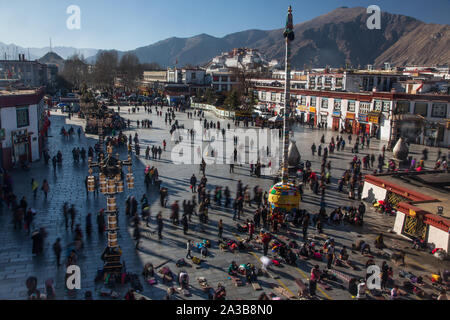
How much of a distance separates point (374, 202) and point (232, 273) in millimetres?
11339

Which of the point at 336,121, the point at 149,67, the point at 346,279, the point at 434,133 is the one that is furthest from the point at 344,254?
the point at 149,67

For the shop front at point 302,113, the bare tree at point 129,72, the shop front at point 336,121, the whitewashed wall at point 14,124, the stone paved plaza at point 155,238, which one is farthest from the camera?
the bare tree at point 129,72

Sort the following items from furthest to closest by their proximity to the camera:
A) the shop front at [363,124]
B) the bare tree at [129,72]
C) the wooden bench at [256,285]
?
the bare tree at [129,72] → the shop front at [363,124] → the wooden bench at [256,285]

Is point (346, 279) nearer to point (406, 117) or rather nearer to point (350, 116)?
point (406, 117)

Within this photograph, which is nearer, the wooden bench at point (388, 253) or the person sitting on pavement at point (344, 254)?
the person sitting on pavement at point (344, 254)

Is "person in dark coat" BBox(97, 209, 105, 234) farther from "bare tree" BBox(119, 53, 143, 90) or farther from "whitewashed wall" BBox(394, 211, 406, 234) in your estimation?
"bare tree" BBox(119, 53, 143, 90)

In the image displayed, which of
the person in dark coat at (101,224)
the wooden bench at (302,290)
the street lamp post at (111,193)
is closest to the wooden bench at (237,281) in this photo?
the wooden bench at (302,290)

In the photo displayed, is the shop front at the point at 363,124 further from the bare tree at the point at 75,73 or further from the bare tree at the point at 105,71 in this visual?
the bare tree at the point at 75,73

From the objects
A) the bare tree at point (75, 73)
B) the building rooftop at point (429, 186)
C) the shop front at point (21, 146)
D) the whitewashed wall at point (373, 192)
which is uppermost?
the bare tree at point (75, 73)

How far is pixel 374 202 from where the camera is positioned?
815 inches

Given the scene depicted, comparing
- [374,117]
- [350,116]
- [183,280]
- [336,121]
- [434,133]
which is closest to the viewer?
[183,280]

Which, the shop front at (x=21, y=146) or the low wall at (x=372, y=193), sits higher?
the shop front at (x=21, y=146)
